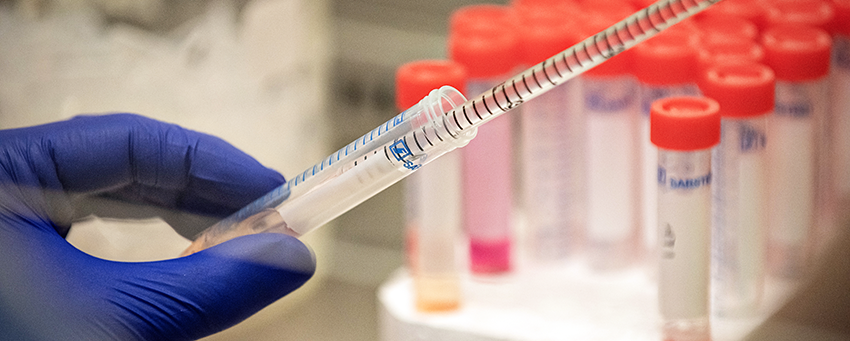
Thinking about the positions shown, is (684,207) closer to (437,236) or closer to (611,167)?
(611,167)

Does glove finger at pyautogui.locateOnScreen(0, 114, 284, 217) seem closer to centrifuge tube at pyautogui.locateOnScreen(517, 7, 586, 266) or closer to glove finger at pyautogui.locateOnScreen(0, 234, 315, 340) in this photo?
glove finger at pyautogui.locateOnScreen(0, 234, 315, 340)

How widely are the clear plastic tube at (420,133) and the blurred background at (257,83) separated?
8 centimetres

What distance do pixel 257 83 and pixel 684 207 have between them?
647 millimetres

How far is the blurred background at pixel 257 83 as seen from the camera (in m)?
0.94

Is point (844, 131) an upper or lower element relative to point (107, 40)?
lower

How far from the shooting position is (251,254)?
69cm

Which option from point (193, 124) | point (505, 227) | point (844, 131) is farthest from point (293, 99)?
point (844, 131)

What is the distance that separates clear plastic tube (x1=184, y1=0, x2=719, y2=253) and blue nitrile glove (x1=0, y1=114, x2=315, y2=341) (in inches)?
1.7

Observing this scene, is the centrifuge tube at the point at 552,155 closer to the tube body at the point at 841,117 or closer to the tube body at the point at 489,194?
the tube body at the point at 489,194

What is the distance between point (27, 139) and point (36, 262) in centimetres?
16

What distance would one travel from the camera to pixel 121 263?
26.9 inches

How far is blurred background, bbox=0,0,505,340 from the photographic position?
0.94 m

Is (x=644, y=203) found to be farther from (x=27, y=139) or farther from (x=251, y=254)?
(x=27, y=139)

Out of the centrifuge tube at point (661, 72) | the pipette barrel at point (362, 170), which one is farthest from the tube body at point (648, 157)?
the pipette barrel at point (362, 170)
